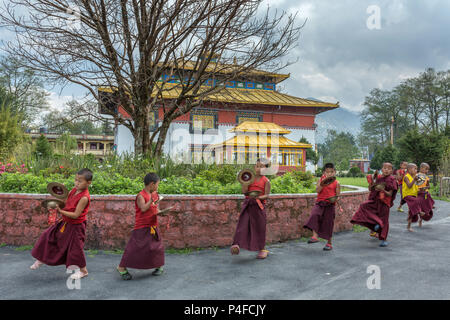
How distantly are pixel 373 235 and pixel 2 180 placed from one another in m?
7.84

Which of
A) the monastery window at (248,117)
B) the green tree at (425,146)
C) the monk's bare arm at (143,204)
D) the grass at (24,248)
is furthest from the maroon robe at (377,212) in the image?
the monastery window at (248,117)

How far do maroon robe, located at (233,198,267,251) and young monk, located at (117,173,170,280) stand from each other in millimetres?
1401

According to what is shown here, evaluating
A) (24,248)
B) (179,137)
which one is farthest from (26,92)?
(24,248)

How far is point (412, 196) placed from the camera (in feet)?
27.6

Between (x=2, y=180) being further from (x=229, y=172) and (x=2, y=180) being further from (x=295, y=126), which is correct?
(x=295, y=126)

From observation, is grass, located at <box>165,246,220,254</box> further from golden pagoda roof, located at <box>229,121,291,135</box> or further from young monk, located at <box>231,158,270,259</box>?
golden pagoda roof, located at <box>229,121,291,135</box>

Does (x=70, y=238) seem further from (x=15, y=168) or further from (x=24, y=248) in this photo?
(x=15, y=168)

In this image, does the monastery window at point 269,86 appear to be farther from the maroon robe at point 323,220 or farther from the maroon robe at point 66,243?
the maroon robe at point 66,243

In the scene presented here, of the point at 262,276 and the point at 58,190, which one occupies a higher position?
the point at 58,190

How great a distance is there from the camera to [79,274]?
434 cm

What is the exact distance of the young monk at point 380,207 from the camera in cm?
645

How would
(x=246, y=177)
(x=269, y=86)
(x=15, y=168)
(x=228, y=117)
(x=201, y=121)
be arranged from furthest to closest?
(x=269, y=86)
(x=228, y=117)
(x=201, y=121)
(x=15, y=168)
(x=246, y=177)

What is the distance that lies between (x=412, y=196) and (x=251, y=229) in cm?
522
